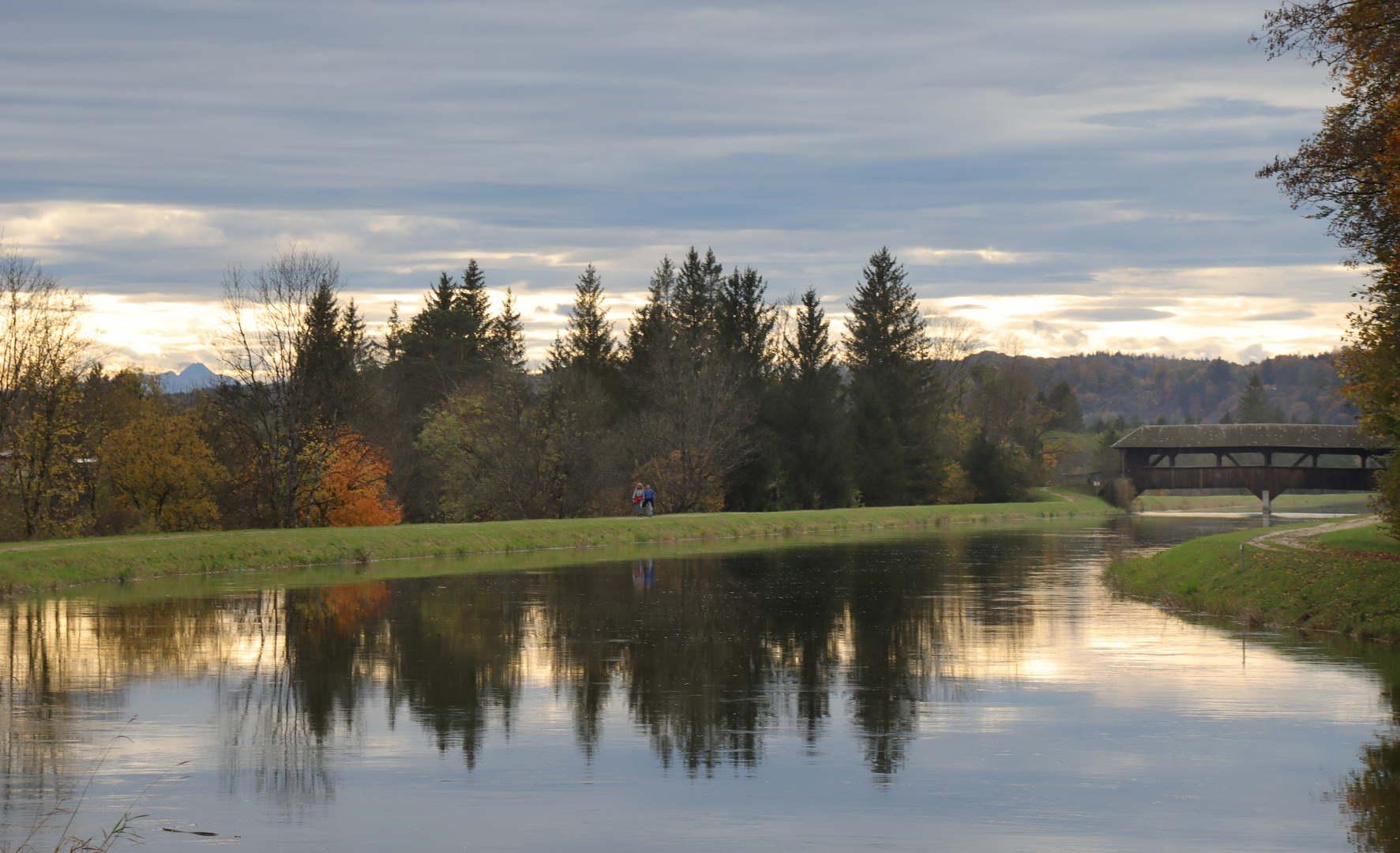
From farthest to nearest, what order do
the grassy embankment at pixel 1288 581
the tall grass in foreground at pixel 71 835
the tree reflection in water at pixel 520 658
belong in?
the grassy embankment at pixel 1288 581, the tree reflection in water at pixel 520 658, the tall grass in foreground at pixel 71 835

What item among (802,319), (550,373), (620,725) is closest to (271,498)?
(550,373)

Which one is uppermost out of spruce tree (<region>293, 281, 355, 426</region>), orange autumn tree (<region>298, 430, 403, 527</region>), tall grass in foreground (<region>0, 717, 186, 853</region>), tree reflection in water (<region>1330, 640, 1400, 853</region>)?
spruce tree (<region>293, 281, 355, 426</region>)

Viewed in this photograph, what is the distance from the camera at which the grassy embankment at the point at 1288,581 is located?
Answer: 19234 millimetres

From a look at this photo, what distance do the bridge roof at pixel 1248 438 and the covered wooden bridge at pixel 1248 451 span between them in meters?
0.05

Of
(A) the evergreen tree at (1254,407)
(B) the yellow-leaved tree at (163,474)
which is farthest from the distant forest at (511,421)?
(A) the evergreen tree at (1254,407)

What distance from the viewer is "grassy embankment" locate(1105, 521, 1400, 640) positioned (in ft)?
63.1

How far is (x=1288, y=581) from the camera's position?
72.1ft

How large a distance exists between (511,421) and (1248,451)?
52417mm

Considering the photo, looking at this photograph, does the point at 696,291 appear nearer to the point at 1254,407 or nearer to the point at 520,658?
the point at 520,658

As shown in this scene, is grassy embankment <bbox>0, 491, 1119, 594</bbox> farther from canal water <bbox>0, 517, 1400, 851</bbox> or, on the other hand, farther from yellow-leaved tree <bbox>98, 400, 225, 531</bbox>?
yellow-leaved tree <bbox>98, 400, 225, 531</bbox>

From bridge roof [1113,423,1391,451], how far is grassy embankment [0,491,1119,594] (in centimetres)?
3243

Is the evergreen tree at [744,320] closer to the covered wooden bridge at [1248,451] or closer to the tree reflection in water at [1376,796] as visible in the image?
the covered wooden bridge at [1248,451]

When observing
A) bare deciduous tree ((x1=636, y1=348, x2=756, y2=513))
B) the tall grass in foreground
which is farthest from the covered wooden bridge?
the tall grass in foreground

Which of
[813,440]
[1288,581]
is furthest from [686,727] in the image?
[813,440]
